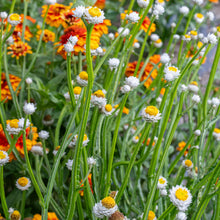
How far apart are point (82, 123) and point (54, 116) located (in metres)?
0.42

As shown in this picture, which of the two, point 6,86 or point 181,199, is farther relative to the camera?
point 6,86

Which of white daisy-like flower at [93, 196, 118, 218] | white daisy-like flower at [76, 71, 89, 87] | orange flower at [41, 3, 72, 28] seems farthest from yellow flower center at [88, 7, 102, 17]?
orange flower at [41, 3, 72, 28]

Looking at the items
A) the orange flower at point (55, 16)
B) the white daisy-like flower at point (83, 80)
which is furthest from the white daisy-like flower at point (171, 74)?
the orange flower at point (55, 16)

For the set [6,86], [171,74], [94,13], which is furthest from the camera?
[6,86]

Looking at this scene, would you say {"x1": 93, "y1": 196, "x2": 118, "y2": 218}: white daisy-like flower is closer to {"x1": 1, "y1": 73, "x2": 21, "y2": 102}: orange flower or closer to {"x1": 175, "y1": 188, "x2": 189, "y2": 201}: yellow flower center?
{"x1": 175, "y1": 188, "x2": 189, "y2": 201}: yellow flower center

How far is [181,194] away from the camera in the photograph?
0.50m

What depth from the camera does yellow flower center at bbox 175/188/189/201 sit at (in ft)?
1.61

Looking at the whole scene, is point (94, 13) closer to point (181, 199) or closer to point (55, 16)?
point (181, 199)

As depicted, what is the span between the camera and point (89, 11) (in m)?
0.44

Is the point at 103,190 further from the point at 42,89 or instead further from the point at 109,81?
the point at 42,89

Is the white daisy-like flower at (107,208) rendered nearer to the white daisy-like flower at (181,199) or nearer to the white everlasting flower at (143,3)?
the white daisy-like flower at (181,199)

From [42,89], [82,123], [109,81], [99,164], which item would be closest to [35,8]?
[42,89]

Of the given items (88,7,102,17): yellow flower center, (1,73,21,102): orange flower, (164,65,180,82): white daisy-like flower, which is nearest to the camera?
(88,7,102,17): yellow flower center

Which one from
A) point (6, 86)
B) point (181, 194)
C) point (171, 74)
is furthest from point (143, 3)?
point (6, 86)
